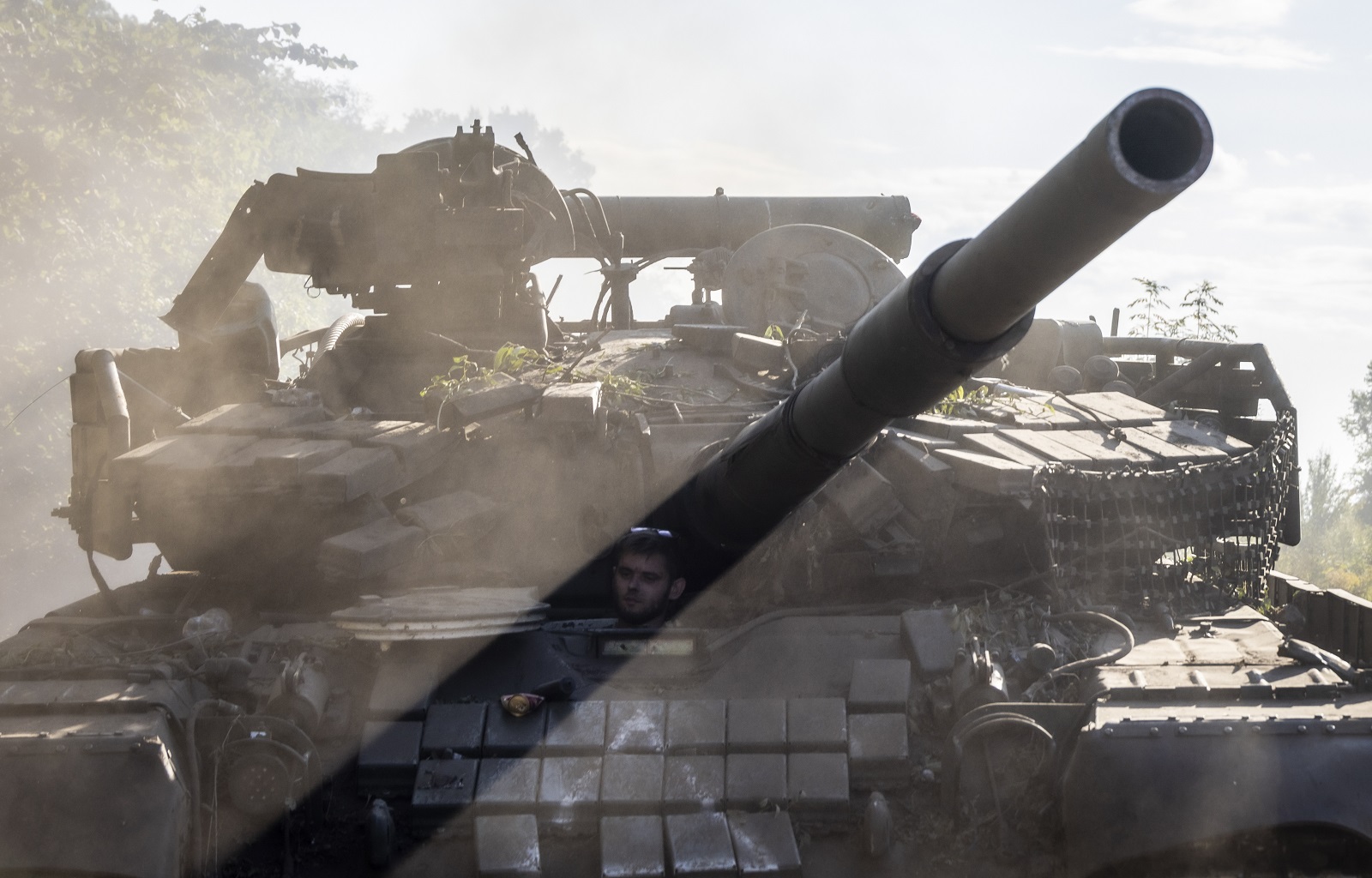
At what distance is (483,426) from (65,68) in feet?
77.8

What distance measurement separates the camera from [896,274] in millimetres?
8719

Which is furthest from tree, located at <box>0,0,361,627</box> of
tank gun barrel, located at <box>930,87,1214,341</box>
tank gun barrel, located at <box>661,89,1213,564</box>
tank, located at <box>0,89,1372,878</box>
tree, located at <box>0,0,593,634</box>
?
tank gun barrel, located at <box>930,87,1214,341</box>

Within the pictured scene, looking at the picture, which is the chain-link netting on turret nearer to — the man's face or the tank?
the tank

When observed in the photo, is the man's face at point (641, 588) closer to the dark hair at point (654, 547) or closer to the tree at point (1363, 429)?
the dark hair at point (654, 547)

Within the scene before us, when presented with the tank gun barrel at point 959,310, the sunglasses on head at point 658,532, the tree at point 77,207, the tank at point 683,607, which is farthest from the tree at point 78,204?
the tank gun barrel at point 959,310

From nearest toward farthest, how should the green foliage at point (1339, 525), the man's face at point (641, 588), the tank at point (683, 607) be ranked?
the tank at point (683, 607) → the man's face at point (641, 588) → the green foliage at point (1339, 525)

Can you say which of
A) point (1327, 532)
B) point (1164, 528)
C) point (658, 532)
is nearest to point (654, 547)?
point (658, 532)

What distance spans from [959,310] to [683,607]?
2734 millimetres

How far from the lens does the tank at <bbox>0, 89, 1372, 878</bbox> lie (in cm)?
456

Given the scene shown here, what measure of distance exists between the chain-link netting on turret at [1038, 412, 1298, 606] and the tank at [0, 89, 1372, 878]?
3cm

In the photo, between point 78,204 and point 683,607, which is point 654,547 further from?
point 78,204

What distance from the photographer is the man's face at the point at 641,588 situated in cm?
575

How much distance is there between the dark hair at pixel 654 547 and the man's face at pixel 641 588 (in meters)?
0.02

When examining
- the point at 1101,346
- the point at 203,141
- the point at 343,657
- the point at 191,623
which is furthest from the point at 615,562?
the point at 203,141
